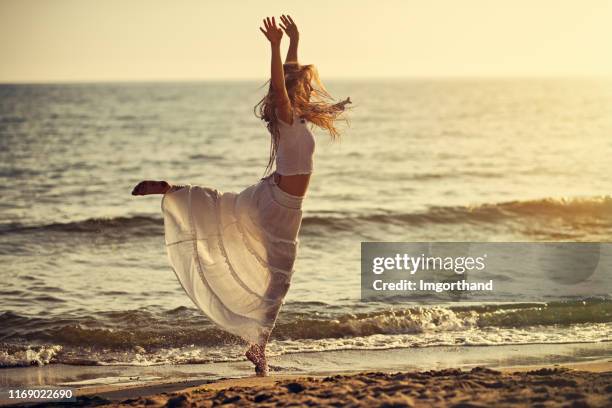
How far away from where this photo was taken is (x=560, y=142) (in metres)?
33.6

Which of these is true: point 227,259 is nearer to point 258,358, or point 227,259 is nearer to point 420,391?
point 258,358

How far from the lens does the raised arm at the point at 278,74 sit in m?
6.77

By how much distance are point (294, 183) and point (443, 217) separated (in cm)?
1129

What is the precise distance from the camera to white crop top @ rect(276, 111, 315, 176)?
705 cm

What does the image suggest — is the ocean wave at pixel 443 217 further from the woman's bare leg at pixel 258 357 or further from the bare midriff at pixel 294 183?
the bare midriff at pixel 294 183

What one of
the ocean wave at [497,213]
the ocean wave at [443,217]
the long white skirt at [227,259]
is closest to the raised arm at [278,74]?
the long white skirt at [227,259]

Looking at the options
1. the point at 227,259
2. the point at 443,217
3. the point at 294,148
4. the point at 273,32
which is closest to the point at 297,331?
the point at 227,259

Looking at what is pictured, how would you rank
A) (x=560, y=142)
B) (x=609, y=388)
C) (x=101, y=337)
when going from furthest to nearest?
(x=560, y=142)
(x=101, y=337)
(x=609, y=388)

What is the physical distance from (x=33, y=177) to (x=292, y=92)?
17.5 metres

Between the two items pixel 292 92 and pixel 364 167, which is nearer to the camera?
pixel 292 92

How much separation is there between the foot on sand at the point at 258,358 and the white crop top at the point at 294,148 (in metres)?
1.61

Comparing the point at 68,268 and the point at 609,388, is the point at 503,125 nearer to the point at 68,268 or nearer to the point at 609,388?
the point at 68,268

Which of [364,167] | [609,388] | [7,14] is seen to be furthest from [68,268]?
[7,14]

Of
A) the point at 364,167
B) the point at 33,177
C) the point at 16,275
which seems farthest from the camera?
the point at 364,167
